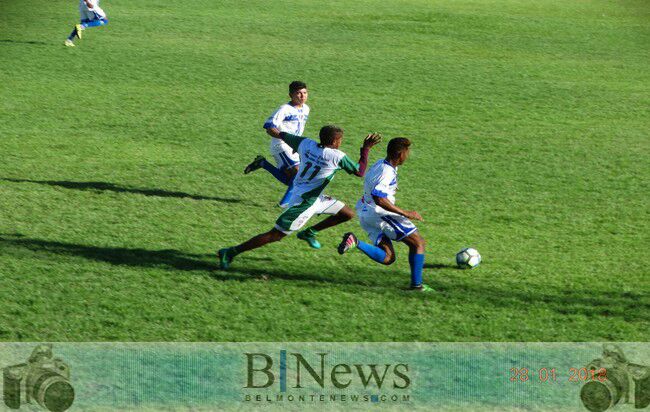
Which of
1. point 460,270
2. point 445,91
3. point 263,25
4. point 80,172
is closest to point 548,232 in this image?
point 460,270

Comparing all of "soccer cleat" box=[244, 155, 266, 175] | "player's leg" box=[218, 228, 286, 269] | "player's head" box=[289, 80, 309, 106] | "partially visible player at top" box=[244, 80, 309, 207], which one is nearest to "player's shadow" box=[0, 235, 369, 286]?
"player's leg" box=[218, 228, 286, 269]

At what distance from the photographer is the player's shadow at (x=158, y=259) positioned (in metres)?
10.4

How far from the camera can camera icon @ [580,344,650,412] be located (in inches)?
305

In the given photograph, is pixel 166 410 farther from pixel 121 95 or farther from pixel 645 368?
pixel 121 95

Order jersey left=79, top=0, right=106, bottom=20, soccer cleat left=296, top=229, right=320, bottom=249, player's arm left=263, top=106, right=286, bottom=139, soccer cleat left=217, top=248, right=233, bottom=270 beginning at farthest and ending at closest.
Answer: jersey left=79, top=0, right=106, bottom=20
player's arm left=263, top=106, right=286, bottom=139
soccer cleat left=296, top=229, right=320, bottom=249
soccer cleat left=217, top=248, right=233, bottom=270

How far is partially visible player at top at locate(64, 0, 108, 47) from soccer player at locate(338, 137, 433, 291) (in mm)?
A: 16431

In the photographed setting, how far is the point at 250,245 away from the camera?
10.3 metres

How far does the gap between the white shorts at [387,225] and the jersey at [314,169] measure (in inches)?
21.0

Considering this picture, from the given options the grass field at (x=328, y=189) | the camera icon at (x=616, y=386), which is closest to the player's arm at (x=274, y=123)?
the grass field at (x=328, y=189)

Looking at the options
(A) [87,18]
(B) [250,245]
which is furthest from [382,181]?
(A) [87,18]

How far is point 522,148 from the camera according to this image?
55.4 feet

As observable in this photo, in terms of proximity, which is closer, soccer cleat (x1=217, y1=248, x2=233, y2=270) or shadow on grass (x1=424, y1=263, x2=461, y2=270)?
soccer cleat (x1=217, y1=248, x2=233, y2=270)

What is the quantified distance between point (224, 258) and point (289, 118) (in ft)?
9.67

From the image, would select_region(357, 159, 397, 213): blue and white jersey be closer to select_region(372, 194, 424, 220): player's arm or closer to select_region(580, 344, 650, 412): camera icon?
select_region(372, 194, 424, 220): player's arm
